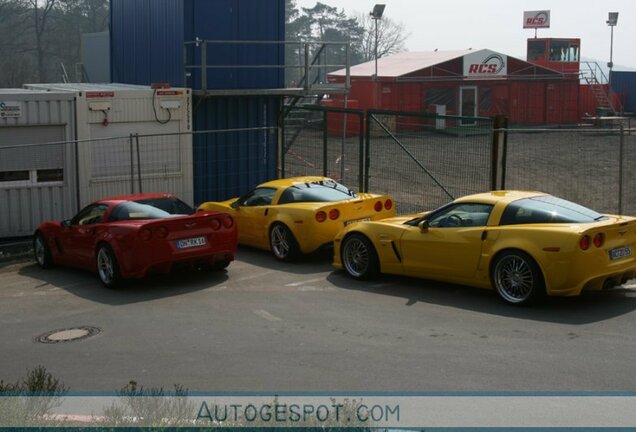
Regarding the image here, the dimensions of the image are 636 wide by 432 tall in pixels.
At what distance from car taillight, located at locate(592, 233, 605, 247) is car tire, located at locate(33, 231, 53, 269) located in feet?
27.9

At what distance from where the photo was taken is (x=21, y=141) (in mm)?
16453

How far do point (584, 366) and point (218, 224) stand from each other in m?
6.23

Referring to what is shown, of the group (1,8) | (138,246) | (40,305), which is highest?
(1,8)

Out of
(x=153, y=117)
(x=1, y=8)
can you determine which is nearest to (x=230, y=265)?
(x=153, y=117)

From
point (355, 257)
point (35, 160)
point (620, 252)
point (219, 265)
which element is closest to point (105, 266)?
point (219, 265)

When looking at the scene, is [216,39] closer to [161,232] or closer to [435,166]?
[435,166]

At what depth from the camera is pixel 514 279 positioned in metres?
10.7

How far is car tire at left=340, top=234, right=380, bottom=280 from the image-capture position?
40.6 feet

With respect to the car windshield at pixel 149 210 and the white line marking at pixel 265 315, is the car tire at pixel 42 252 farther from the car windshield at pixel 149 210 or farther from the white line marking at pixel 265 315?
the white line marking at pixel 265 315

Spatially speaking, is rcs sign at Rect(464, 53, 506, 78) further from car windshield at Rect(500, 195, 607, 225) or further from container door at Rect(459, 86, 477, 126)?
car windshield at Rect(500, 195, 607, 225)

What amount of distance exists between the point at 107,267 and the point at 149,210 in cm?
101

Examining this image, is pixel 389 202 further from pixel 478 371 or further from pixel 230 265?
pixel 478 371

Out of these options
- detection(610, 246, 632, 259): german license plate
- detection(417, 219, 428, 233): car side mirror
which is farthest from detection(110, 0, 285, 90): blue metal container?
detection(610, 246, 632, 259): german license plate

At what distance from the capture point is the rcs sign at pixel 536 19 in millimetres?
60781
